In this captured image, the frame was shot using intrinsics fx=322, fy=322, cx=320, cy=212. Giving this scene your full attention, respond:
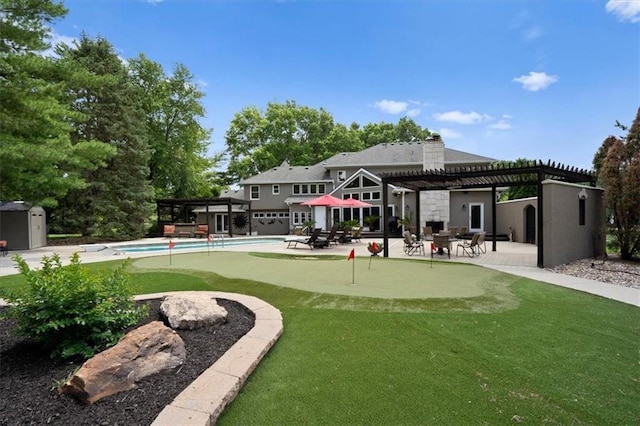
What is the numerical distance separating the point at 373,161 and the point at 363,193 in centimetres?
451

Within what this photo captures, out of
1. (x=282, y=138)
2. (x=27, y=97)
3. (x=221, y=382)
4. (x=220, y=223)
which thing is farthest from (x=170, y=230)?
(x=221, y=382)

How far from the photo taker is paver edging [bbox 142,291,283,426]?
7.70 ft

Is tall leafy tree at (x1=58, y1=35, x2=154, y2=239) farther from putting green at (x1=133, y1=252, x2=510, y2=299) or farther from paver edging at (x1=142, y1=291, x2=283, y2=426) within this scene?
paver edging at (x1=142, y1=291, x2=283, y2=426)

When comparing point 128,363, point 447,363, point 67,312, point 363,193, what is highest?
point 363,193

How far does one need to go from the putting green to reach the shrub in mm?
3672

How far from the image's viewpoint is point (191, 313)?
4250mm

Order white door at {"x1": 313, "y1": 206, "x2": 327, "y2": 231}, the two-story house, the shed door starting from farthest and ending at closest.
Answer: white door at {"x1": 313, "y1": 206, "x2": 327, "y2": 231} < the two-story house < the shed door

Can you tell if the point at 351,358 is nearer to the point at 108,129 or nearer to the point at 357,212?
the point at 357,212

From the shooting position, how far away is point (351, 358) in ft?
11.5

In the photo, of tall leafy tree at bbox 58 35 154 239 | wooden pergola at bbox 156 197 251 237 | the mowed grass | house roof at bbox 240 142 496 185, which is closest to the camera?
the mowed grass

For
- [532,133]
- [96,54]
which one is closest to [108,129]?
[96,54]

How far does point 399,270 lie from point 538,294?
10.7 ft

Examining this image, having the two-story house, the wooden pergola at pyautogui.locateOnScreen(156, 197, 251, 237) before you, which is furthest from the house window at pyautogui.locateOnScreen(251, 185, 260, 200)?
the wooden pergola at pyautogui.locateOnScreen(156, 197, 251, 237)

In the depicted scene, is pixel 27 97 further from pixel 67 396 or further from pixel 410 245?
pixel 410 245
